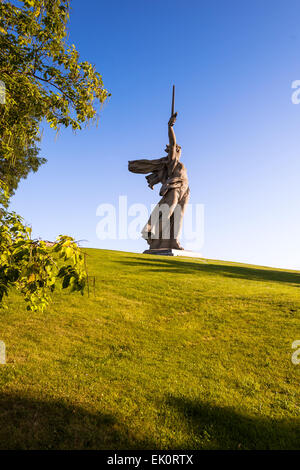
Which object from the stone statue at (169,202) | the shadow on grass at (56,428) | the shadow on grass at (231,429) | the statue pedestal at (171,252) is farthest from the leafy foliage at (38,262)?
the stone statue at (169,202)

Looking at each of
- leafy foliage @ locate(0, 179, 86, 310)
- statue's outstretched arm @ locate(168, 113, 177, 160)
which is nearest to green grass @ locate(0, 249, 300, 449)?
leafy foliage @ locate(0, 179, 86, 310)

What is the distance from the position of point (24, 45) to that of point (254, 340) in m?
9.91

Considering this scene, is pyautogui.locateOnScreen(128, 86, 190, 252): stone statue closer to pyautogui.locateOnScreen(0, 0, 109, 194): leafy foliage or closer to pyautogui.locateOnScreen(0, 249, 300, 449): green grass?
pyautogui.locateOnScreen(0, 249, 300, 449): green grass

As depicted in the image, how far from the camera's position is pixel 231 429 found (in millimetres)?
5406

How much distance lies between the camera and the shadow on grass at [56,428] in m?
4.73

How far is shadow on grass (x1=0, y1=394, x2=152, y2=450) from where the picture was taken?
15.5ft

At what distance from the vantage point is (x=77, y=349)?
8250mm

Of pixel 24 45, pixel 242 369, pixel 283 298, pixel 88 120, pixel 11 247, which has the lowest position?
pixel 242 369

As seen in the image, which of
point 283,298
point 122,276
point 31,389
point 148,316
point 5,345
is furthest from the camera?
point 122,276

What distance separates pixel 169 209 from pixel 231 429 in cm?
2632

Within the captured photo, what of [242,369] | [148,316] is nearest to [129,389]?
[242,369]

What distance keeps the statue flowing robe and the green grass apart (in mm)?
17845

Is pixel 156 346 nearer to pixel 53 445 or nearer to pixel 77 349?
pixel 77 349

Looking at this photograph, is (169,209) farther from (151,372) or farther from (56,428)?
(56,428)
